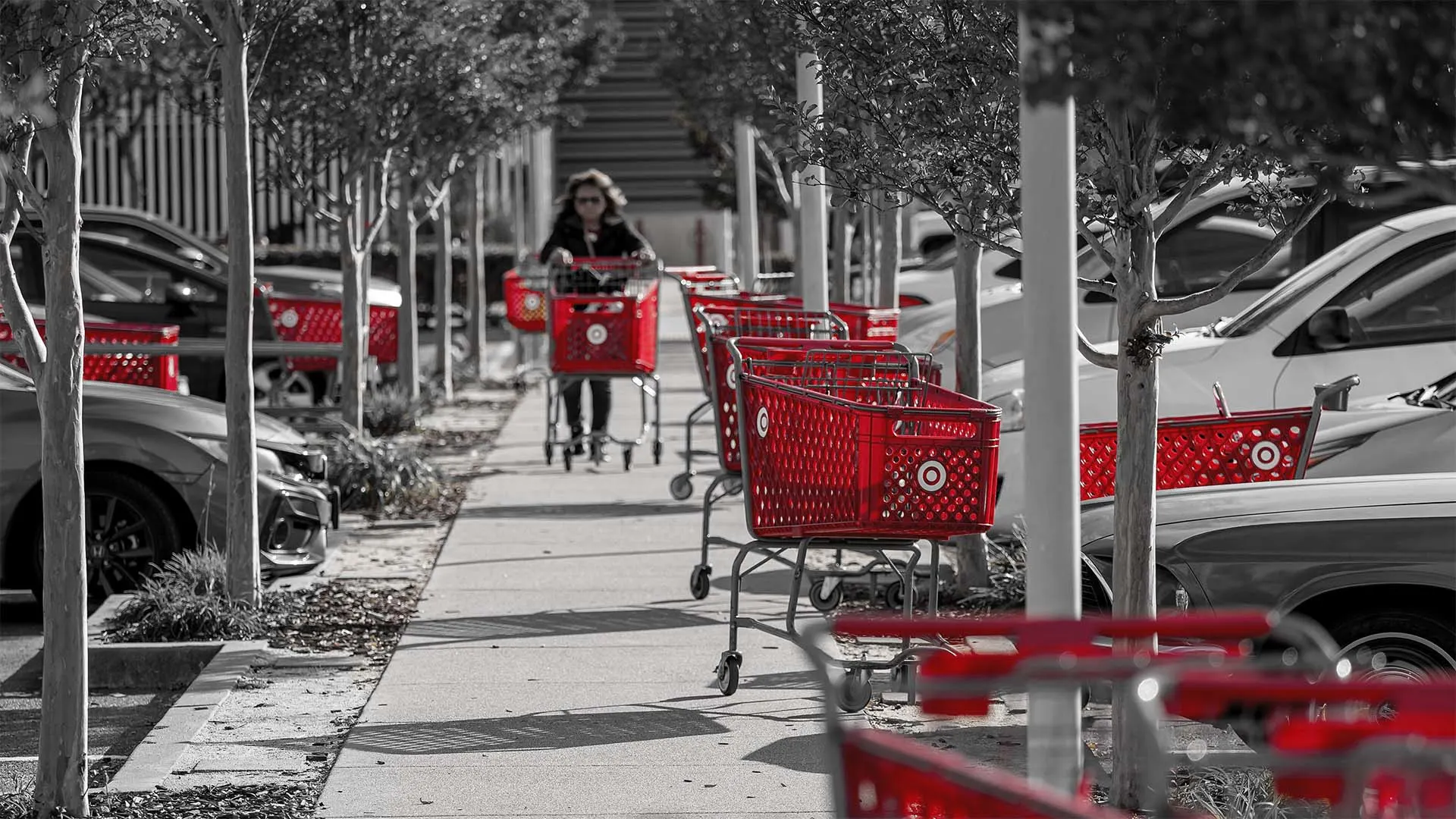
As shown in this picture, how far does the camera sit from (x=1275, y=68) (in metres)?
2.40

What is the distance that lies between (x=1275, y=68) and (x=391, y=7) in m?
9.34

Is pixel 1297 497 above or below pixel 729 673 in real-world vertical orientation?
above

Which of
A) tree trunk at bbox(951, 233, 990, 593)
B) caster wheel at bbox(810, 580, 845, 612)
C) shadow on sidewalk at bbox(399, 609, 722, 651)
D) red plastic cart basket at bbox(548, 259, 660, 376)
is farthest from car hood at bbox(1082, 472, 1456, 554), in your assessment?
red plastic cart basket at bbox(548, 259, 660, 376)

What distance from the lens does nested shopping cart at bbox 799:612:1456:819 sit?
7.32ft

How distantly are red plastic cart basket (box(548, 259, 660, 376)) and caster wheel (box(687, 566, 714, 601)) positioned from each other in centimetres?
386

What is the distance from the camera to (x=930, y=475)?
5.79 m

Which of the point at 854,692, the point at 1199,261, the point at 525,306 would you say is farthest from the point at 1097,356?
the point at 525,306

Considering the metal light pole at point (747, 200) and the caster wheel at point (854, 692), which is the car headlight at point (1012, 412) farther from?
the metal light pole at point (747, 200)

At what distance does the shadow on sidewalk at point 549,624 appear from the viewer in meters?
7.29

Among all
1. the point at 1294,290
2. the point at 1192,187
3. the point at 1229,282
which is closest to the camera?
the point at 1192,187

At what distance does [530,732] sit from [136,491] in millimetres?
2931

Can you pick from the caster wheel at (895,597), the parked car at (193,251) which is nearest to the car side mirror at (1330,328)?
the caster wheel at (895,597)

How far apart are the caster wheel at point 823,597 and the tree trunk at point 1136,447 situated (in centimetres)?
267

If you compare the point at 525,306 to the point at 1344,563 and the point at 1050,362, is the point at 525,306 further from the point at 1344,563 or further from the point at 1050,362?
the point at 1050,362
